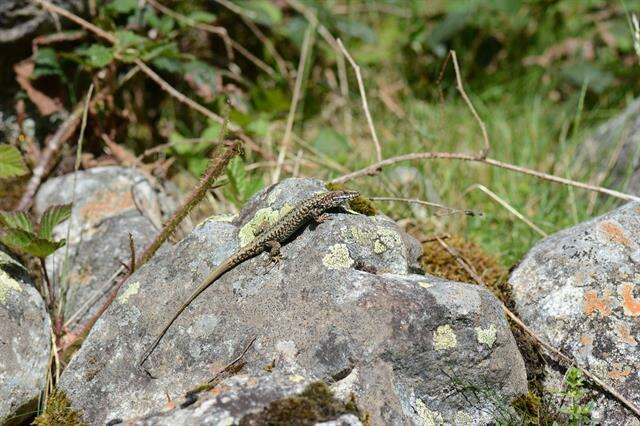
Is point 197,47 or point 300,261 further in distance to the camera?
point 197,47

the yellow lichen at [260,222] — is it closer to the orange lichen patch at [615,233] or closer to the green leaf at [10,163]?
the green leaf at [10,163]

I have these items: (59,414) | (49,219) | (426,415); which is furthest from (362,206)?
(59,414)

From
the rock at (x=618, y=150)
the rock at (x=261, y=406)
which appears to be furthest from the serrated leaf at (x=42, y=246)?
the rock at (x=618, y=150)

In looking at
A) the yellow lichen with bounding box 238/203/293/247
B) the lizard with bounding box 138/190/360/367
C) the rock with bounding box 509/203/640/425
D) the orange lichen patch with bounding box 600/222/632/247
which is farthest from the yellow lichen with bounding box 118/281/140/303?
the orange lichen patch with bounding box 600/222/632/247

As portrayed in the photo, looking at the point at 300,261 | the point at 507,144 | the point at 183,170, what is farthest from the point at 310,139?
the point at 300,261

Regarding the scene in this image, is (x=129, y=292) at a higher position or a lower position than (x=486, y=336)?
lower

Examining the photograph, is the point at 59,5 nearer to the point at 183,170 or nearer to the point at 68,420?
the point at 183,170

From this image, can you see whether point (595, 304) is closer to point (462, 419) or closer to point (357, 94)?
point (462, 419)
